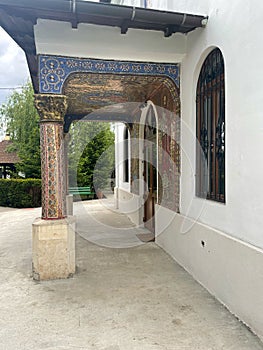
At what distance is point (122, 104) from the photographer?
8.14m

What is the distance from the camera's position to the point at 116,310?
3621 millimetres

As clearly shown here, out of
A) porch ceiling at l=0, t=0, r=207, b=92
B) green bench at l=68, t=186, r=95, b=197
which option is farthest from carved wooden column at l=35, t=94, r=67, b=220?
green bench at l=68, t=186, r=95, b=197

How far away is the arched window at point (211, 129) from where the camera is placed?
13.5ft

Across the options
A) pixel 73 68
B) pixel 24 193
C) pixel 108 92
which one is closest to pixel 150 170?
pixel 108 92

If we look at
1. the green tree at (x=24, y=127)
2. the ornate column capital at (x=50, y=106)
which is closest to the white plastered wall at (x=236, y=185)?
the ornate column capital at (x=50, y=106)

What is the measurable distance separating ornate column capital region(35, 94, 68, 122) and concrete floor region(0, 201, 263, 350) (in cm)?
256

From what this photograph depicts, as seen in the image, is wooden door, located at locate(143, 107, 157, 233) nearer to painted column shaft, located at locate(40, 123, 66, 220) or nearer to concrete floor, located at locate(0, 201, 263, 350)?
concrete floor, located at locate(0, 201, 263, 350)

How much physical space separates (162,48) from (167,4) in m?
1.73

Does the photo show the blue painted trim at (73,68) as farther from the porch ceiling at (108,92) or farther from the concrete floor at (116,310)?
the concrete floor at (116,310)

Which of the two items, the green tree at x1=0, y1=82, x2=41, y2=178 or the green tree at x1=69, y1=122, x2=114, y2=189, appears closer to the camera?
the green tree at x1=0, y1=82, x2=41, y2=178

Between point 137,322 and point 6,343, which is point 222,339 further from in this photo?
point 6,343

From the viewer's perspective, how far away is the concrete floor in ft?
9.70

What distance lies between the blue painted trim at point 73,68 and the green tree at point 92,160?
1544 cm

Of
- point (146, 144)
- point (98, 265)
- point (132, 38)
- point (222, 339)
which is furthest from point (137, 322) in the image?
point (146, 144)
